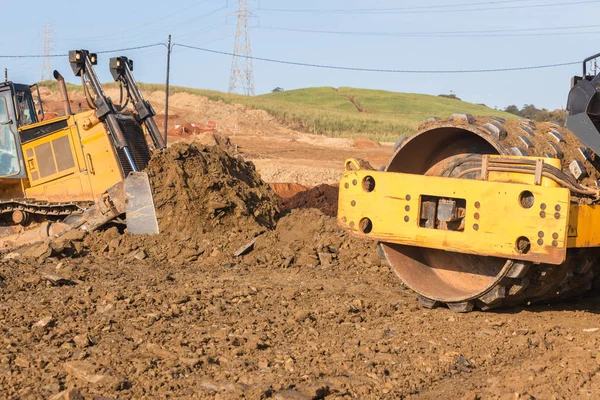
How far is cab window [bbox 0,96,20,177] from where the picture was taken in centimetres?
1220

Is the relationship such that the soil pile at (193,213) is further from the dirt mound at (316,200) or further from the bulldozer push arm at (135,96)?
the dirt mound at (316,200)

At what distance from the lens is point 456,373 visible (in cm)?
505

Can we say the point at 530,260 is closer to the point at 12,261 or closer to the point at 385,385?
the point at 385,385

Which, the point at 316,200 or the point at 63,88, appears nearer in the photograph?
the point at 63,88

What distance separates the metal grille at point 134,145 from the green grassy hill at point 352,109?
32774 mm

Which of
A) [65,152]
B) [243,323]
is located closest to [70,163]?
[65,152]

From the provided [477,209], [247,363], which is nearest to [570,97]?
[477,209]

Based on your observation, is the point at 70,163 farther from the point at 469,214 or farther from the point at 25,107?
the point at 469,214

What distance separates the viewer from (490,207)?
218 inches

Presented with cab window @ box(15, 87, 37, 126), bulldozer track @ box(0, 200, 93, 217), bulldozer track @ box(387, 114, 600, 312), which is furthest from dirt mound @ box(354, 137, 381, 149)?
bulldozer track @ box(387, 114, 600, 312)

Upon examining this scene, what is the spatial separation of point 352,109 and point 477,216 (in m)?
69.8

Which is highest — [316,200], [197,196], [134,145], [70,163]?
[134,145]

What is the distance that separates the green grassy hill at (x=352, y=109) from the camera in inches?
1984

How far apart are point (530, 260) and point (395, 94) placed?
8440cm
